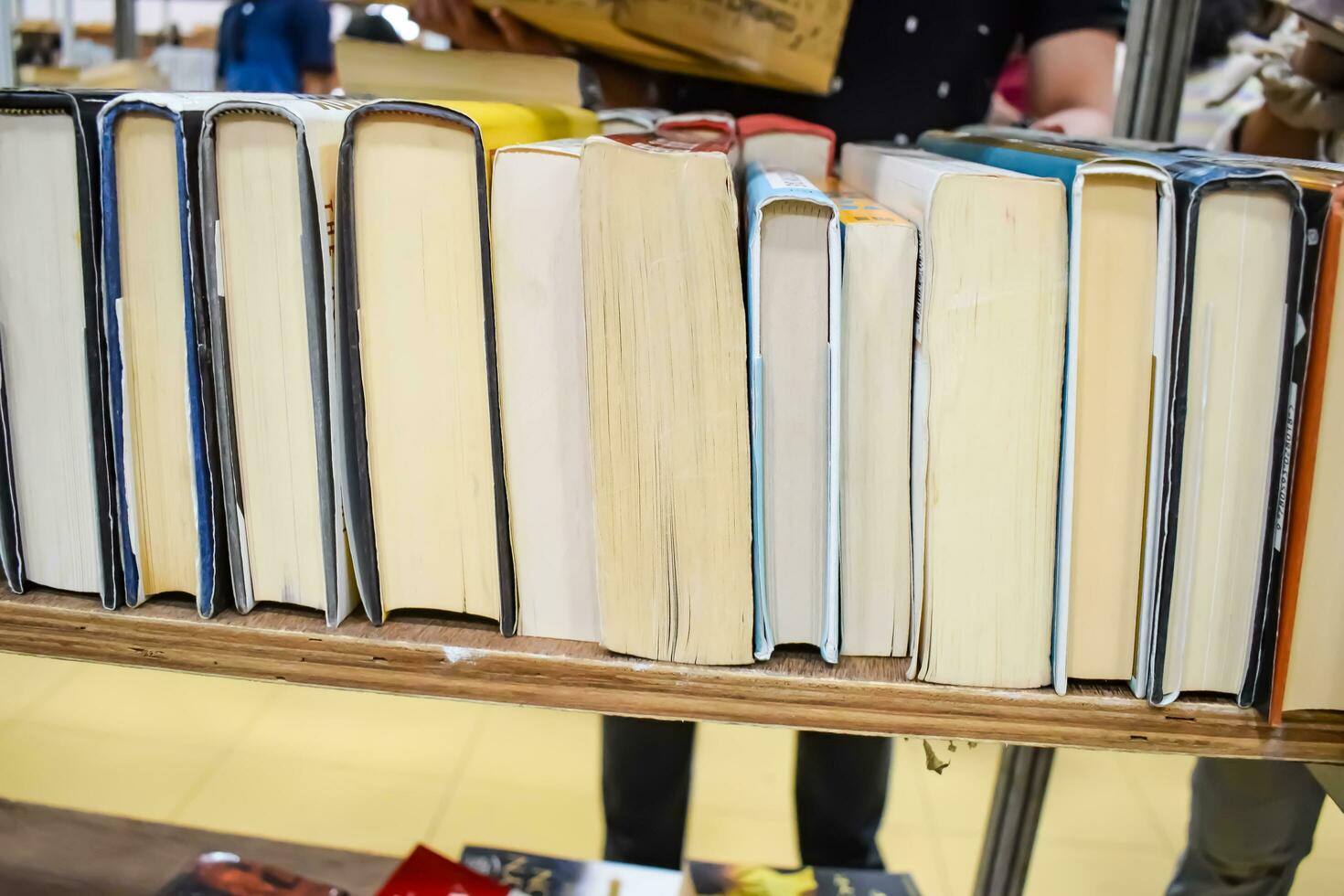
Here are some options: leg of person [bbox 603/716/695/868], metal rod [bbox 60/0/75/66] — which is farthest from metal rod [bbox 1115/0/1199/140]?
metal rod [bbox 60/0/75/66]

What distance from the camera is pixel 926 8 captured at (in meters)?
0.90

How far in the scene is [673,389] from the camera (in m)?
0.42

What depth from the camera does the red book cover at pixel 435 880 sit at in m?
0.67

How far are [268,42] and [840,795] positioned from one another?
135 cm

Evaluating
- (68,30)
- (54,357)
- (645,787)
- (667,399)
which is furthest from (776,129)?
(68,30)

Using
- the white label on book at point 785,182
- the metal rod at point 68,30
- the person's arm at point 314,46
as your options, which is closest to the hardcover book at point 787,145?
the white label on book at point 785,182

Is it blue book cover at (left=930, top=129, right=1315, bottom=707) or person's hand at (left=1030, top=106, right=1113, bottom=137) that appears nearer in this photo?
blue book cover at (left=930, top=129, right=1315, bottom=707)

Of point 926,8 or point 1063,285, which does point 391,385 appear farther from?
point 926,8

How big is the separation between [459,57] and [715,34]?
0.21 metres

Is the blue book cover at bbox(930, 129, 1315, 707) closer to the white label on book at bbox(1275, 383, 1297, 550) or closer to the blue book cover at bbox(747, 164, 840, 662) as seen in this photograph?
the white label on book at bbox(1275, 383, 1297, 550)

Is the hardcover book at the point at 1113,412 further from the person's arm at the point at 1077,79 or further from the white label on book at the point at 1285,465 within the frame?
the person's arm at the point at 1077,79

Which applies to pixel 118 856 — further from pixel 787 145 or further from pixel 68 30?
pixel 68 30

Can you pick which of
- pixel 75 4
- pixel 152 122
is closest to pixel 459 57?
pixel 152 122

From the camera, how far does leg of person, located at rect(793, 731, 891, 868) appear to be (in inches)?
34.4
